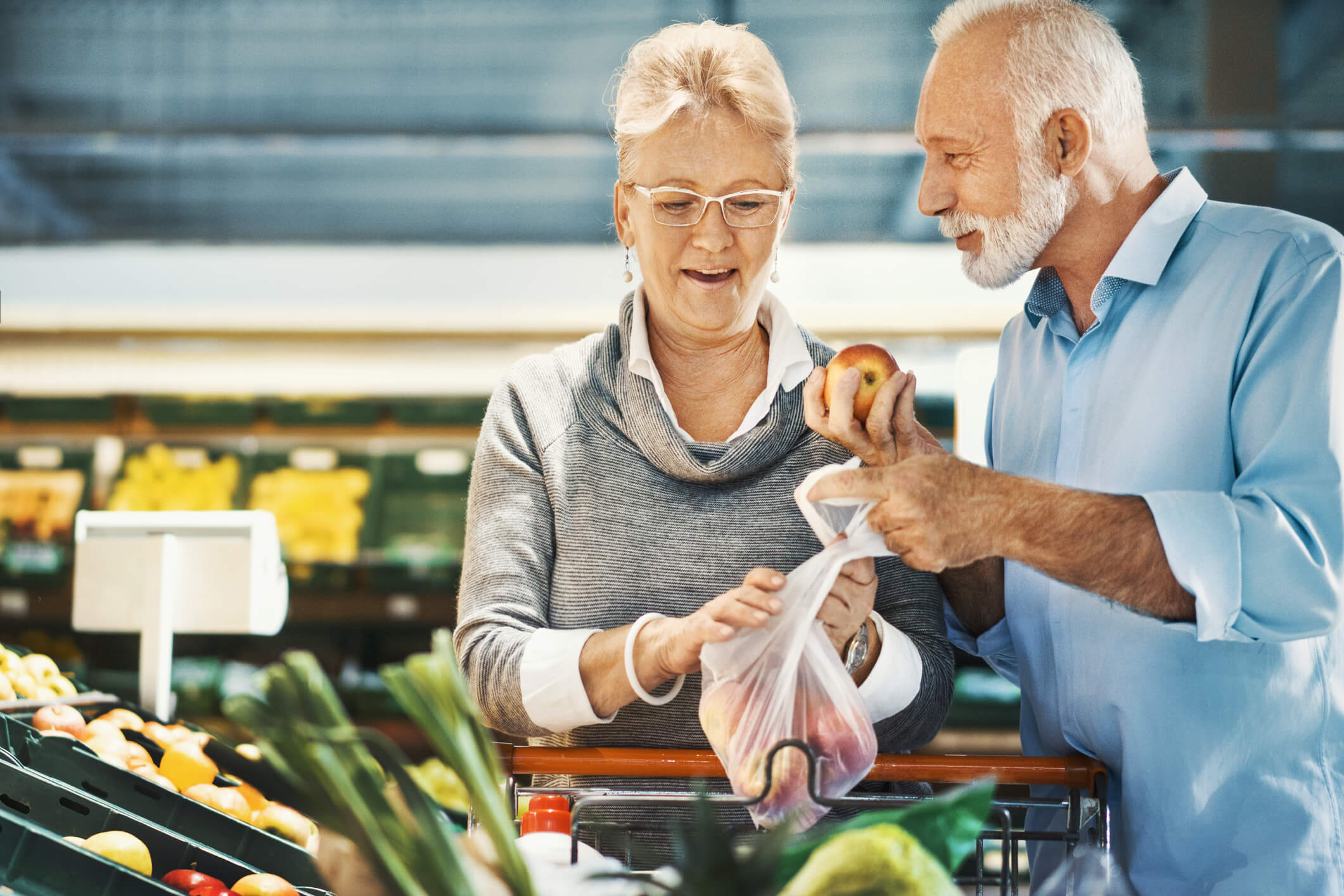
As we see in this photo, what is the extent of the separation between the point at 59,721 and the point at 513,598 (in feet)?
3.40

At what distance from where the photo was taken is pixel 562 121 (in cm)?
410

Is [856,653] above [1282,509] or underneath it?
underneath

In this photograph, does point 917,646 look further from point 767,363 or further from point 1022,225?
point 1022,225

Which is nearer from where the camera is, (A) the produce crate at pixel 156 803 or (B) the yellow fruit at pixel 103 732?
(A) the produce crate at pixel 156 803

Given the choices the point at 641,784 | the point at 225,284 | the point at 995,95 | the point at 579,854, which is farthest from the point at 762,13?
the point at 579,854

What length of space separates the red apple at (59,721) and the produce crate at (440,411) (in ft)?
7.80

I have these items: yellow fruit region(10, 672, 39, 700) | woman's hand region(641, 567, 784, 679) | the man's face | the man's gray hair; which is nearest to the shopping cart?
woman's hand region(641, 567, 784, 679)

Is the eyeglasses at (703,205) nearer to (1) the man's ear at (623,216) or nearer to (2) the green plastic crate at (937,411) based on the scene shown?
(1) the man's ear at (623,216)

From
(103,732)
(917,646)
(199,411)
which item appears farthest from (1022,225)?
(199,411)

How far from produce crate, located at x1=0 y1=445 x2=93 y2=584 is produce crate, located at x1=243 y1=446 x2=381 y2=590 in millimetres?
658

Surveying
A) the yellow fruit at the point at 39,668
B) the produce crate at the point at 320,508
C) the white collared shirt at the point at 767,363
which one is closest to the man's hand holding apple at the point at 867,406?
the white collared shirt at the point at 767,363

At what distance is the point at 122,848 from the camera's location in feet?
4.11

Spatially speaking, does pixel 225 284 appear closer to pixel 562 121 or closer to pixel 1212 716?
pixel 562 121

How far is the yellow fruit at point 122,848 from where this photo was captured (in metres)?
1.24
